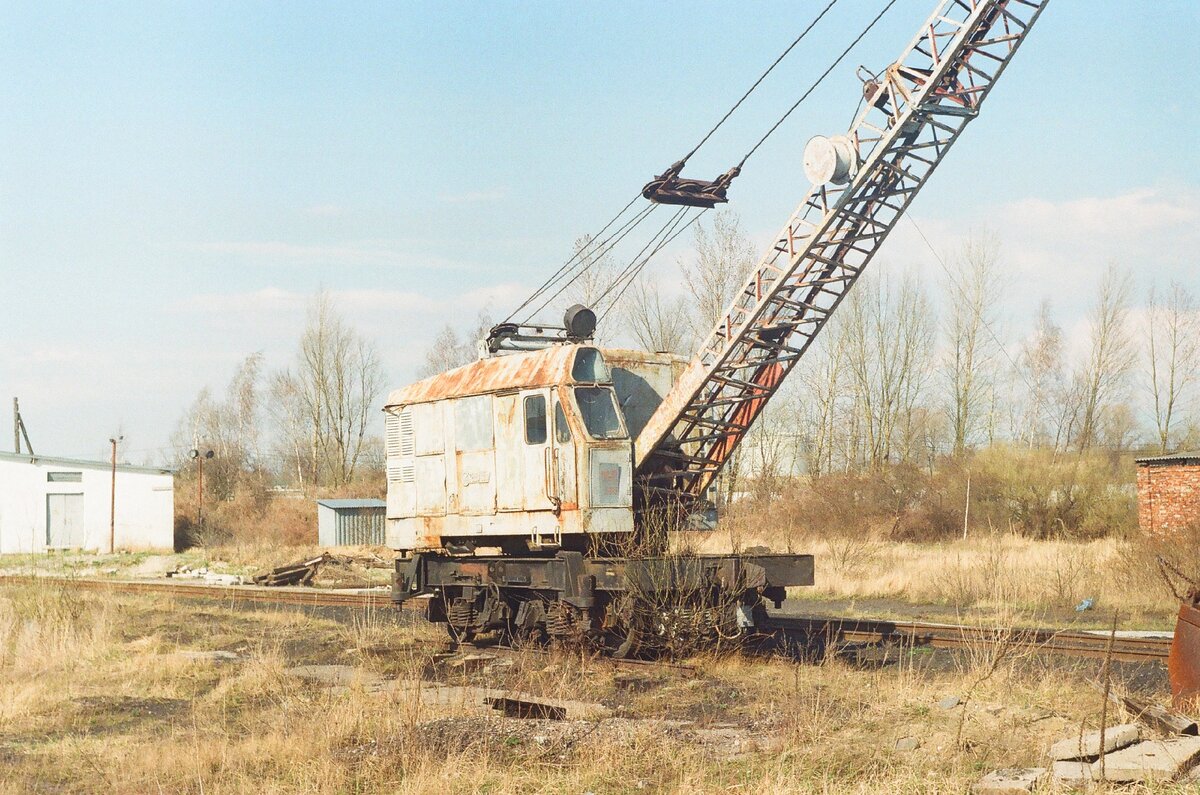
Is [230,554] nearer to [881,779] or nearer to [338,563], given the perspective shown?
[338,563]

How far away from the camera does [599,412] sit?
1241 cm

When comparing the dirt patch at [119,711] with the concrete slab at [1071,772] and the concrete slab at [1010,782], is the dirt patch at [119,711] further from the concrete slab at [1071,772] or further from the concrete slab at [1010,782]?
the concrete slab at [1071,772]

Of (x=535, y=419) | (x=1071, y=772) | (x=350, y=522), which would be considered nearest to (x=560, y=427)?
(x=535, y=419)

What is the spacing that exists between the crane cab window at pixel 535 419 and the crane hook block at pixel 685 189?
11.6ft

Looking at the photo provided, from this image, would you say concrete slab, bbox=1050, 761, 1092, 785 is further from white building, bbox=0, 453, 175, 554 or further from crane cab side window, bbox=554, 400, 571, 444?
white building, bbox=0, 453, 175, 554

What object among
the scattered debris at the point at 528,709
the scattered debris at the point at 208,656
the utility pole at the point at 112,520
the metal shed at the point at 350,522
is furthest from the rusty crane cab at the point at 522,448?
the utility pole at the point at 112,520

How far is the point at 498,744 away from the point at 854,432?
43.0 meters

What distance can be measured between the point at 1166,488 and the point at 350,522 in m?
24.7

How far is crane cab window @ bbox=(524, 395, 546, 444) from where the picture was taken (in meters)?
12.5

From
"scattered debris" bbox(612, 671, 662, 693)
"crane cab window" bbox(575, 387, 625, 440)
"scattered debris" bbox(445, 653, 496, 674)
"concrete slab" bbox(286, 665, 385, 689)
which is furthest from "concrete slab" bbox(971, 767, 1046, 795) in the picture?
"scattered debris" bbox(445, 653, 496, 674)

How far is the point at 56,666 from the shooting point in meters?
12.8

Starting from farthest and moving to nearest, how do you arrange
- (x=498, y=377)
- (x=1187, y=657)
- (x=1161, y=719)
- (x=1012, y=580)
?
(x=1012, y=580)
(x=498, y=377)
(x=1187, y=657)
(x=1161, y=719)

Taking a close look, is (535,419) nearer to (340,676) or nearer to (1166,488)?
(340,676)

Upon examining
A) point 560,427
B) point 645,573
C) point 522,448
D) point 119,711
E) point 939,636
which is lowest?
point 119,711
